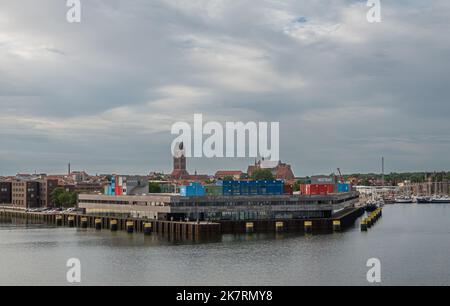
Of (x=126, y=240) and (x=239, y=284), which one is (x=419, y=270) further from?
(x=126, y=240)

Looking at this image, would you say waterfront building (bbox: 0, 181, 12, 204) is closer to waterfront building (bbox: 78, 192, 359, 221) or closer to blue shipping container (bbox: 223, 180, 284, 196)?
waterfront building (bbox: 78, 192, 359, 221)

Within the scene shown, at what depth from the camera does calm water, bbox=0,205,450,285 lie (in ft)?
129

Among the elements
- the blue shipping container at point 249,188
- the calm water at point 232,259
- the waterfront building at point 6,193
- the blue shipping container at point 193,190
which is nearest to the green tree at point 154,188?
the waterfront building at point 6,193

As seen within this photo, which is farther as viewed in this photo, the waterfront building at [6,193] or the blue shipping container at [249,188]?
the waterfront building at [6,193]

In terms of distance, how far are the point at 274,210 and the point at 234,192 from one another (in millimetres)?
5587

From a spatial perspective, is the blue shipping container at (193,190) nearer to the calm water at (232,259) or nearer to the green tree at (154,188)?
the calm water at (232,259)

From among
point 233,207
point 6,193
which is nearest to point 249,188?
→ point 233,207

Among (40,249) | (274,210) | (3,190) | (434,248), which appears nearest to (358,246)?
(434,248)

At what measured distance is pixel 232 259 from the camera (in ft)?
155

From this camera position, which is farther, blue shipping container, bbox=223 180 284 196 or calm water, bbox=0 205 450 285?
blue shipping container, bbox=223 180 284 196

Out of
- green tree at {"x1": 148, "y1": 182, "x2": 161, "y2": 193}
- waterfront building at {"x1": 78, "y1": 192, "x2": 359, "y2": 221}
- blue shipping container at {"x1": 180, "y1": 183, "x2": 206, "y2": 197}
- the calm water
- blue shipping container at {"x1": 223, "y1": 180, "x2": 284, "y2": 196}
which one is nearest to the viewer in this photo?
the calm water

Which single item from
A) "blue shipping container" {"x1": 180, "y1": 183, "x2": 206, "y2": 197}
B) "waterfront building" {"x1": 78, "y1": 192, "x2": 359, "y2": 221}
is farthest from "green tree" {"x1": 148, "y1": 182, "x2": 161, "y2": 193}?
"blue shipping container" {"x1": 180, "y1": 183, "x2": 206, "y2": 197}

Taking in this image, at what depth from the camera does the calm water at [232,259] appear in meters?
39.5

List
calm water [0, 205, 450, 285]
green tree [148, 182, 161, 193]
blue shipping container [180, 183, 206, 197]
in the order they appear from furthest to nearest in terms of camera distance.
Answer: green tree [148, 182, 161, 193]
blue shipping container [180, 183, 206, 197]
calm water [0, 205, 450, 285]
